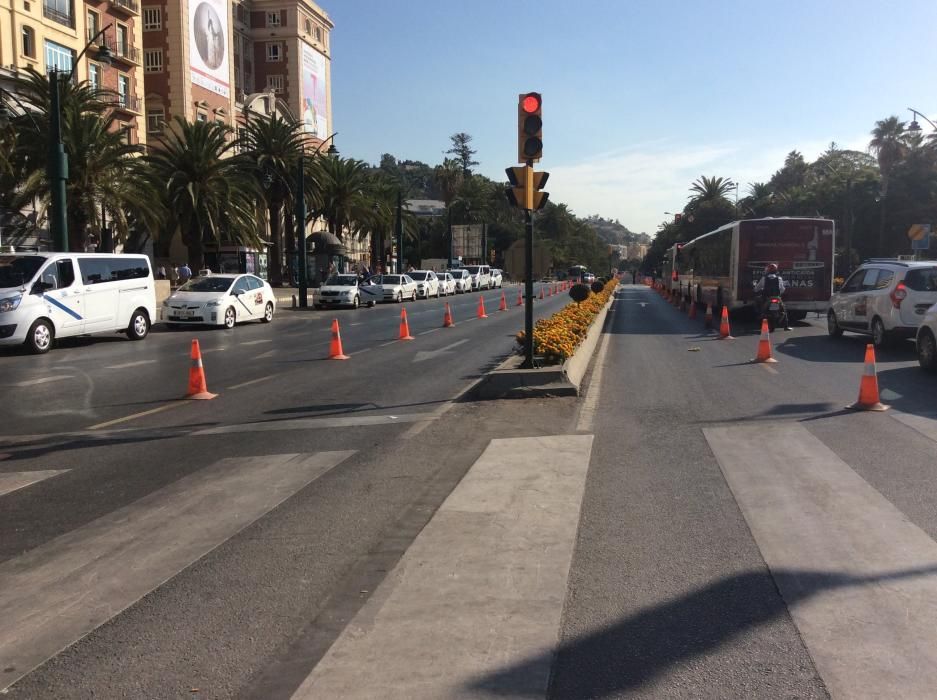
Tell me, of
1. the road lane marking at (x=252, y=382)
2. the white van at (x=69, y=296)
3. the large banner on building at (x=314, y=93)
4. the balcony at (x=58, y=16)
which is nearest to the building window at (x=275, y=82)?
the large banner on building at (x=314, y=93)

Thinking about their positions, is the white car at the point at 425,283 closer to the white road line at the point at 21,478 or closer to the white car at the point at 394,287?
the white car at the point at 394,287

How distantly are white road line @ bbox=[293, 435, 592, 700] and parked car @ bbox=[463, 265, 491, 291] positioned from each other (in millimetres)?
59044

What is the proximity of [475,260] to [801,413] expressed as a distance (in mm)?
88542

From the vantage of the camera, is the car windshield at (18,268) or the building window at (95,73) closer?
the car windshield at (18,268)

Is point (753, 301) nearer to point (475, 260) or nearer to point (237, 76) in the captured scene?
point (237, 76)

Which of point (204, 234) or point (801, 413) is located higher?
point (204, 234)

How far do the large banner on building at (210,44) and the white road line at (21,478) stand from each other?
2199 inches

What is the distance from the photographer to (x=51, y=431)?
9.45 m

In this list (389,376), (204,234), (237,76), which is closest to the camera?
(389,376)

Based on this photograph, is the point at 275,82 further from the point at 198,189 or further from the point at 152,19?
the point at 198,189

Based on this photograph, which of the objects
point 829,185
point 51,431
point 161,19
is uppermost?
point 161,19

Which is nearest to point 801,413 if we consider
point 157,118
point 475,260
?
point 157,118

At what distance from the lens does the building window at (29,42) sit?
3816cm

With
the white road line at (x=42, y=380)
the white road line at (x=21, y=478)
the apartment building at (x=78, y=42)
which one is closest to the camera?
the white road line at (x=21, y=478)
